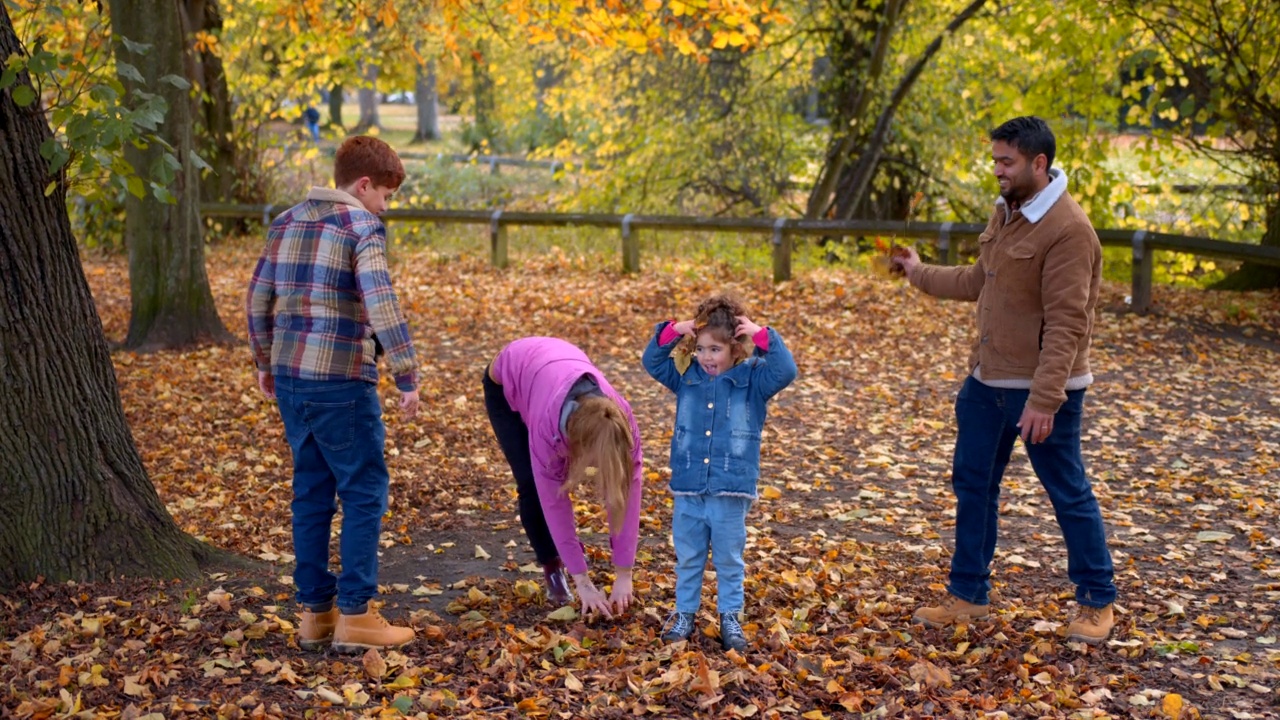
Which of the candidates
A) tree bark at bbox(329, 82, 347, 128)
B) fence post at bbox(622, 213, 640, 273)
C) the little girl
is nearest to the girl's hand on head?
the little girl

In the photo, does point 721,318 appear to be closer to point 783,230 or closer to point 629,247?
point 783,230

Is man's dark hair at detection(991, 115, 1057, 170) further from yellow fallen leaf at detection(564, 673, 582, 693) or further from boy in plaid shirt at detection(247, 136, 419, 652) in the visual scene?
yellow fallen leaf at detection(564, 673, 582, 693)

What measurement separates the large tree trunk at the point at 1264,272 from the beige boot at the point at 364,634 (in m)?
10.7

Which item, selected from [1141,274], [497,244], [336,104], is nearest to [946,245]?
[1141,274]

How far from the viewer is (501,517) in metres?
6.28

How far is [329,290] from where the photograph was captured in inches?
160

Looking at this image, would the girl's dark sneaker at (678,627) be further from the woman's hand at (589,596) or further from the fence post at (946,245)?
the fence post at (946,245)

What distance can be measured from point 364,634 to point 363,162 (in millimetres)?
1640

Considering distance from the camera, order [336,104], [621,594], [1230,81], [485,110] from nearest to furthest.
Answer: [621,594], [1230,81], [485,110], [336,104]

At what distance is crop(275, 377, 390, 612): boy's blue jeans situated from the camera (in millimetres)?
4105

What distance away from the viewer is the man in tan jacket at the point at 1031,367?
4238mm

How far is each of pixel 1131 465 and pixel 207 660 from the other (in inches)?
209

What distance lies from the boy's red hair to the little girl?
1.08 metres

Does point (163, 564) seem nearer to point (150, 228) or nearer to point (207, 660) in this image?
point (207, 660)
